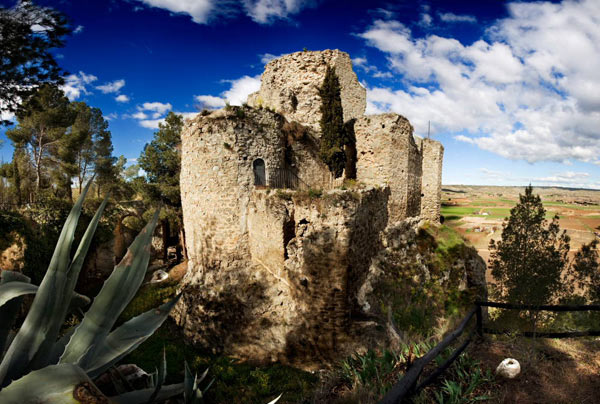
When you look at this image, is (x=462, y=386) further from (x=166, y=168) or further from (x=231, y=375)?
(x=166, y=168)

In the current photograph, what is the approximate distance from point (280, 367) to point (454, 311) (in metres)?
6.83

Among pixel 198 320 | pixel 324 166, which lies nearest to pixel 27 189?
pixel 198 320

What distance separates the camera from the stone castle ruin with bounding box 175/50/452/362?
9062 millimetres

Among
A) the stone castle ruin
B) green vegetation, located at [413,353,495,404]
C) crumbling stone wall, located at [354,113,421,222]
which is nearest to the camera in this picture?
green vegetation, located at [413,353,495,404]

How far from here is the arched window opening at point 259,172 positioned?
11030 millimetres

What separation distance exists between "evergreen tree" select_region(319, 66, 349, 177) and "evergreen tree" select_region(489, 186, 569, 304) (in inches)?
308

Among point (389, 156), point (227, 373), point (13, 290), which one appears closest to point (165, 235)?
point (227, 373)

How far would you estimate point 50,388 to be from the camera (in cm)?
112

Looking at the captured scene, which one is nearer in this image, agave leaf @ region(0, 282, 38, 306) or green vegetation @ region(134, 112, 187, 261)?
agave leaf @ region(0, 282, 38, 306)

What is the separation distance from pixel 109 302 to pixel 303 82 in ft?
48.2

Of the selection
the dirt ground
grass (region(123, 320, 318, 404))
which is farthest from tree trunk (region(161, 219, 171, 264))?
the dirt ground

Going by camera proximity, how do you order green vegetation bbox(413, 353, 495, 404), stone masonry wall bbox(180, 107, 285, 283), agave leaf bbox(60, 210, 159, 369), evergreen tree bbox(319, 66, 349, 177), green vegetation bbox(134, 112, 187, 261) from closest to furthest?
1. agave leaf bbox(60, 210, 159, 369)
2. green vegetation bbox(413, 353, 495, 404)
3. stone masonry wall bbox(180, 107, 285, 283)
4. evergreen tree bbox(319, 66, 349, 177)
5. green vegetation bbox(134, 112, 187, 261)

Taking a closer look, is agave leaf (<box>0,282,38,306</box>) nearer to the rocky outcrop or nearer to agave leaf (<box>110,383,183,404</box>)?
agave leaf (<box>110,383,183,404</box>)

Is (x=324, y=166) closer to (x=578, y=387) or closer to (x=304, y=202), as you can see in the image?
(x=304, y=202)
